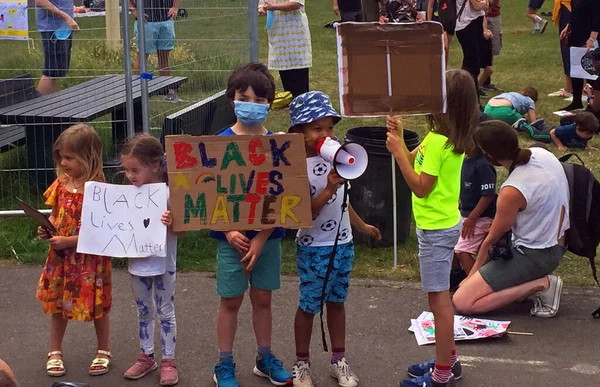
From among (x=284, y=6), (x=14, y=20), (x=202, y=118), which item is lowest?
(x=202, y=118)

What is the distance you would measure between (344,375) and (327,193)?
3.27 ft

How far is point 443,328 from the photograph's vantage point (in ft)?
13.9

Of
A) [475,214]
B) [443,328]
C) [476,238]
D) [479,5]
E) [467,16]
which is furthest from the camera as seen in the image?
[467,16]

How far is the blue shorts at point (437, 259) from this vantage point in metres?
4.27

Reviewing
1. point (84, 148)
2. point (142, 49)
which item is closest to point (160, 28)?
point (142, 49)

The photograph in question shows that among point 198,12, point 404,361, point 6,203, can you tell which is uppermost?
point 198,12

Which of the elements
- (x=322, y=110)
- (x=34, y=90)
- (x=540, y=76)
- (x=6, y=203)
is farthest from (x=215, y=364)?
(x=540, y=76)

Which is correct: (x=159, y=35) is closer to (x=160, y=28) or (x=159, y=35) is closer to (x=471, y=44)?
(x=160, y=28)

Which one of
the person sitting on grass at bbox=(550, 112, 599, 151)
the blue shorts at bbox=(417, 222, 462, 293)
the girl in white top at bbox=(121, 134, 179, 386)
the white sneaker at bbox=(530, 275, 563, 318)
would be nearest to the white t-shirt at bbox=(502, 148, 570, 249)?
the white sneaker at bbox=(530, 275, 563, 318)

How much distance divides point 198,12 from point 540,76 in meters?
7.21

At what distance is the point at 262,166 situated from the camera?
13.6 ft

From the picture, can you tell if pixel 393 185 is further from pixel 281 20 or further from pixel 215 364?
pixel 281 20

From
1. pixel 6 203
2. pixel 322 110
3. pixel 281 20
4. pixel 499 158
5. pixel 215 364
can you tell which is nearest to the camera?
pixel 322 110

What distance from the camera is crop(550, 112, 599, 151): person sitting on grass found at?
8883mm
